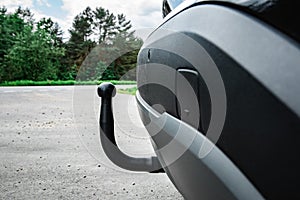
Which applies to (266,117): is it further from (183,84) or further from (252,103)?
(183,84)

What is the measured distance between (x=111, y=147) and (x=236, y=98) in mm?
908

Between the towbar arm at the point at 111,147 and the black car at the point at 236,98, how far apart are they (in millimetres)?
555

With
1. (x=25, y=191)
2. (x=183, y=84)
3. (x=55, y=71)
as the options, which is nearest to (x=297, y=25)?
(x=183, y=84)

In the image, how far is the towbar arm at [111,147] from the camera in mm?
1300

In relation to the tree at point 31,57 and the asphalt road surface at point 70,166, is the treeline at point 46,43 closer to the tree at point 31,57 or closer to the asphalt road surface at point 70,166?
the tree at point 31,57

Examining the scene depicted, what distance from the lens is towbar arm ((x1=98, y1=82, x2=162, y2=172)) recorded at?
130 cm

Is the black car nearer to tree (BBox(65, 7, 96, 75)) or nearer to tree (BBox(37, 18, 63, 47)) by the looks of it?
tree (BBox(65, 7, 96, 75))

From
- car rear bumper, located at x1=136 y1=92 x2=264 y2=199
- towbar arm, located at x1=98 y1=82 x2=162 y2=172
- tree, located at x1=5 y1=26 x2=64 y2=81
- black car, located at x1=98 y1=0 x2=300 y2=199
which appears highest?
black car, located at x1=98 y1=0 x2=300 y2=199

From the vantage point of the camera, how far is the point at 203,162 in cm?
55

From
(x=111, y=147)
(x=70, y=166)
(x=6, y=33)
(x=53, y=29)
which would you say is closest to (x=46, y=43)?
(x=6, y=33)

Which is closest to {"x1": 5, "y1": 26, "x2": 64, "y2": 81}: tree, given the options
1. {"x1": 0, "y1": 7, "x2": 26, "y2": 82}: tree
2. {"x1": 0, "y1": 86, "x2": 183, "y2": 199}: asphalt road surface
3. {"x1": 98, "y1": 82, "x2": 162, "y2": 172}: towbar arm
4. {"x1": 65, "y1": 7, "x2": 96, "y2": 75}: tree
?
{"x1": 0, "y1": 7, "x2": 26, "y2": 82}: tree

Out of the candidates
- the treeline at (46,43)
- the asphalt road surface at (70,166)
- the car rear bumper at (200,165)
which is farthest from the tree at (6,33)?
the car rear bumper at (200,165)

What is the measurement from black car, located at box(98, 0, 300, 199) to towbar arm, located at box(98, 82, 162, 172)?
555 millimetres

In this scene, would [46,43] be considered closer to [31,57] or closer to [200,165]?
[31,57]
